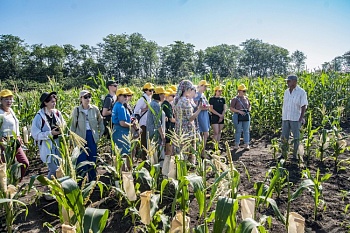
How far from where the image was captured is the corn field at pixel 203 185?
1.73m

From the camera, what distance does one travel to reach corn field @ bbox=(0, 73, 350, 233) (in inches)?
68.3

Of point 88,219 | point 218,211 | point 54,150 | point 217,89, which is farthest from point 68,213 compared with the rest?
point 217,89

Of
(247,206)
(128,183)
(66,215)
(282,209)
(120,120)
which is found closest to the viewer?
(247,206)

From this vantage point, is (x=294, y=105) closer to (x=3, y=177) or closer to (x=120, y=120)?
(x=120, y=120)

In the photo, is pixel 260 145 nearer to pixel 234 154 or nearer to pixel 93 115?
pixel 234 154

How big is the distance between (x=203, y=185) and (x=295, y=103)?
348 centimetres

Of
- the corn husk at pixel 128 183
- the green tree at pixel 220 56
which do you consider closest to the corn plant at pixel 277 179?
the corn husk at pixel 128 183

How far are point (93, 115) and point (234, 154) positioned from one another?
318cm

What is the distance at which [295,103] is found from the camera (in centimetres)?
488

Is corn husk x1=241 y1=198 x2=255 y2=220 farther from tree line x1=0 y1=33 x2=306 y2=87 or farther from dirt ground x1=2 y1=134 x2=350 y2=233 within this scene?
tree line x1=0 y1=33 x2=306 y2=87

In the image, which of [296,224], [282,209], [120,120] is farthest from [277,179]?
[120,120]

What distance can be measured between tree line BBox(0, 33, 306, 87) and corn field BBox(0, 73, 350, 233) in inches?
1374

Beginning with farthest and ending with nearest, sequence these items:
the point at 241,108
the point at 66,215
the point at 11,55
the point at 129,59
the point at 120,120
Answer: the point at 129,59
the point at 11,55
the point at 241,108
the point at 120,120
the point at 66,215

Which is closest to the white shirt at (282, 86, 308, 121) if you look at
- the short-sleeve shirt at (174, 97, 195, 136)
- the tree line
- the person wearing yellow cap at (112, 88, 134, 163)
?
the short-sleeve shirt at (174, 97, 195, 136)
